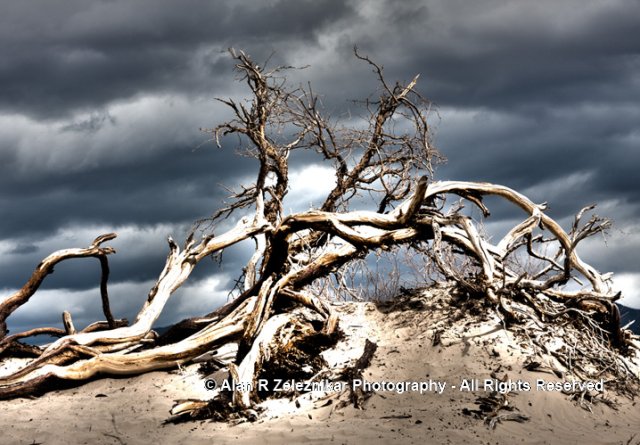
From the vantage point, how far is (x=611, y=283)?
9.74m

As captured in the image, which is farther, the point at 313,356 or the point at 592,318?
the point at 592,318

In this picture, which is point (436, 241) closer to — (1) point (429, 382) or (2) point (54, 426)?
(1) point (429, 382)

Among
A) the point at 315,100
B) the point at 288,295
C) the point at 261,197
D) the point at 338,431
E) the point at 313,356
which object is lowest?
the point at 338,431

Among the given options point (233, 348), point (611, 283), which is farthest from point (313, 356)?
point (611, 283)

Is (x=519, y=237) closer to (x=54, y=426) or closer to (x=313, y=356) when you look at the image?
(x=313, y=356)

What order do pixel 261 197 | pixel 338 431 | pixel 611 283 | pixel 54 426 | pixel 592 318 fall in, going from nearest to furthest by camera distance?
pixel 338 431 → pixel 54 426 → pixel 592 318 → pixel 611 283 → pixel 261 197

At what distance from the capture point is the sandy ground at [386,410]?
634 cm

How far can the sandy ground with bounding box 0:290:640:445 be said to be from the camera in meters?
6.34

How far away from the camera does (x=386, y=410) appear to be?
22.7 feet

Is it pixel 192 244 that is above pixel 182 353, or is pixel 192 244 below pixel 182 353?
above

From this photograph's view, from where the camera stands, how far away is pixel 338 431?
627cm

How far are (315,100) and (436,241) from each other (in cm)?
353

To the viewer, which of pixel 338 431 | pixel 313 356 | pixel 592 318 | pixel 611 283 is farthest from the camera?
pixel 611 283

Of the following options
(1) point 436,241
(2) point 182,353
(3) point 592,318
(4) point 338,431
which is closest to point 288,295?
(2) point 182,353
